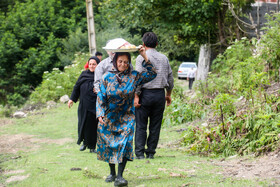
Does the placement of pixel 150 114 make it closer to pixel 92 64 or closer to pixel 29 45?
pixel 92 64

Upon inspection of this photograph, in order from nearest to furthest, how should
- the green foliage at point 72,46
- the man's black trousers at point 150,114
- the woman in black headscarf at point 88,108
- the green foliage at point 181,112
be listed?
the man's black trousers at point 150,114, the woman in black headscarf at point 88,108, the green foliage at point 181,112, the green foliage at point 72,46

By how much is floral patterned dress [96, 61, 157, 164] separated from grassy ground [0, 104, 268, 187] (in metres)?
0.46

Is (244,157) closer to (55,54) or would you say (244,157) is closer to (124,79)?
(124,79)

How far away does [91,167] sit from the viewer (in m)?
6.93

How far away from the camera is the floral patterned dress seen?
5.57 metres

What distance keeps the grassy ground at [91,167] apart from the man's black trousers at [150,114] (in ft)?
1.05

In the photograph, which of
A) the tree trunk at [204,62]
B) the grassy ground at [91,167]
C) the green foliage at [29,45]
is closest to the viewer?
the grassy ground at [91,167]

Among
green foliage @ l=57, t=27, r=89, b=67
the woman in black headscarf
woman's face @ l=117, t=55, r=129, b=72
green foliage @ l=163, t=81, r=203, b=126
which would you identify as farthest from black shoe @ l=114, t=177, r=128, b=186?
green foliage @ l=57, t=27, r=89, b=67

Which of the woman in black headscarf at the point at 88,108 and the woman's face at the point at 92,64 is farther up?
the woman's face at the point at 92,64

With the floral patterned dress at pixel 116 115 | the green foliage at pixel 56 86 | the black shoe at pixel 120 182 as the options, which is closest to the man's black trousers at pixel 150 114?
the floral patterned dress at pixel 116 115

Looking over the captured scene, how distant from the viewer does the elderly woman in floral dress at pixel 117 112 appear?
5562mm

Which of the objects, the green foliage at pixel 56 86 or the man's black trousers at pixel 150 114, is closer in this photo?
the man's black trousers at pixel 150 114

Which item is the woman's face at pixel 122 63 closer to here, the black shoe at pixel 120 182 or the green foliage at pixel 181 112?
the black shoe at pixel 120 182

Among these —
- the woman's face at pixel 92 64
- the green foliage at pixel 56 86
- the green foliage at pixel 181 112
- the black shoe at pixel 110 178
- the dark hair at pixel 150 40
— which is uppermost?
the dark hair at pixel 150 40
